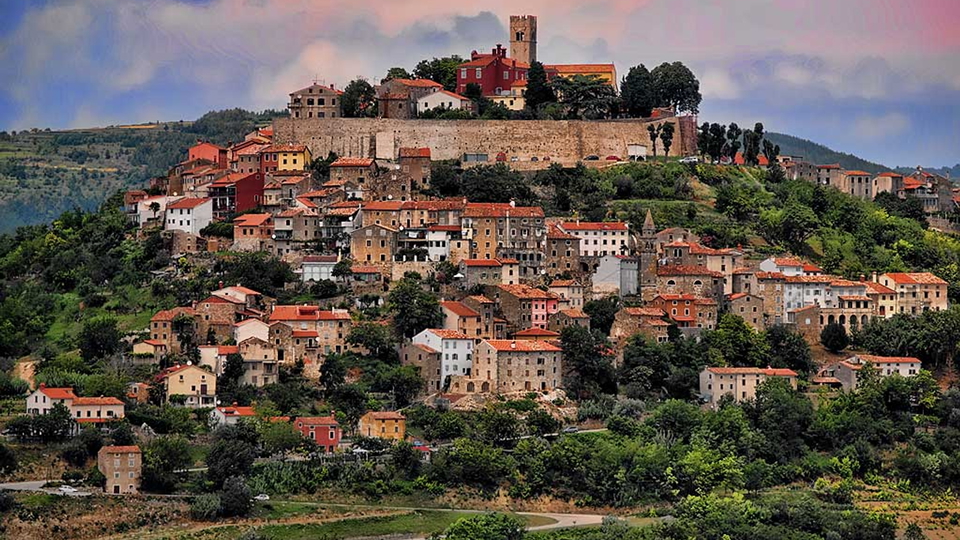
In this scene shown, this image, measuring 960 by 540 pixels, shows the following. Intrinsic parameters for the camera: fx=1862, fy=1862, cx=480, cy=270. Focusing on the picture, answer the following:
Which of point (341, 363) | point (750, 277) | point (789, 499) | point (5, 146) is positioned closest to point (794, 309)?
point (750, 277)

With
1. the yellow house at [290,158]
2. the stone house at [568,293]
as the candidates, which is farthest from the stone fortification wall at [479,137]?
the stone house at [568,293]

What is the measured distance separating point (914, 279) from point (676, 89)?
18.0m

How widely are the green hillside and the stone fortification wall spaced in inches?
1102

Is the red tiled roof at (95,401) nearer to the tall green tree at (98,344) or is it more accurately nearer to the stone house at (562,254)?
the tall green tree at (98,344)

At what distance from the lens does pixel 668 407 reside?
57.9 metres

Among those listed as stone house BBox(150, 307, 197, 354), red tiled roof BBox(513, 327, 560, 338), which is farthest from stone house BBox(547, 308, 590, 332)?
stone house BBox(150, 307, 197, 354)

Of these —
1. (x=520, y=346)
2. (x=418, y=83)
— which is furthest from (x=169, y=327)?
(x=418, y=83)

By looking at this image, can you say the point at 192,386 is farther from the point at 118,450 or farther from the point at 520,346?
the point at 520,346

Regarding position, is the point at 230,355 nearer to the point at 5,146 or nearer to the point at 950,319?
the point at 950,319

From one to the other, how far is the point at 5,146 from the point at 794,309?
219ft

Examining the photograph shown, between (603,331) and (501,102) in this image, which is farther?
(501,102)

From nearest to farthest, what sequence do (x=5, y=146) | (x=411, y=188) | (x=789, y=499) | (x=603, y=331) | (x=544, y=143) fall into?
(x=789, y=499) < (x=603, y=331) < (x=411, y=188) < (x=544, y=143) < (x=5, y=146)

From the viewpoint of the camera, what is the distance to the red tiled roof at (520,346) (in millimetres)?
58656

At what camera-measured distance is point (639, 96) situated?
80562mm
